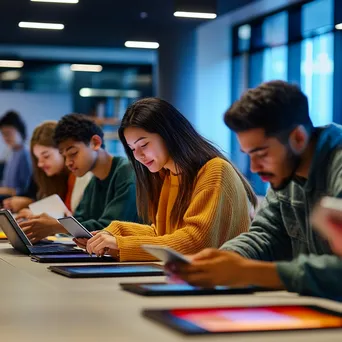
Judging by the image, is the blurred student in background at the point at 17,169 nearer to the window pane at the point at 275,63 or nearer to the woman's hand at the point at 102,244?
the window pane at the point at 275,63

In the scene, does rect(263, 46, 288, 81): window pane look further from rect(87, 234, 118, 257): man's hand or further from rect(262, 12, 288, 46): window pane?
rect(87, 234, 118, 257): man's hand

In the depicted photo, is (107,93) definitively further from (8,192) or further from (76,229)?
(76,229)

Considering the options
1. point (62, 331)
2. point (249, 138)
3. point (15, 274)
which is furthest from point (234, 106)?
point (15, 274)

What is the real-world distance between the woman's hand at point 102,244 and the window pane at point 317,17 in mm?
6753

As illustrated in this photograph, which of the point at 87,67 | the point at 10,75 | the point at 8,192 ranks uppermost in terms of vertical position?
the point at 87,67

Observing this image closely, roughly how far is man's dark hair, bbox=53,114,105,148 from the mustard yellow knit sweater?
1.10 metres

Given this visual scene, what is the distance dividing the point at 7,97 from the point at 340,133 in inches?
469

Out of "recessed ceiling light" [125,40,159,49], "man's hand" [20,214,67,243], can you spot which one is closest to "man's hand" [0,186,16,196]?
"man's hand" [20,214,67,243]

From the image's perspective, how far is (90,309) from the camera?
2145 millimetres

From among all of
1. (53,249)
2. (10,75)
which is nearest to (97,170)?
(53,249)

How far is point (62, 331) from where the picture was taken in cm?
184

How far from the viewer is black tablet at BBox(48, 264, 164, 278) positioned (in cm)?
279

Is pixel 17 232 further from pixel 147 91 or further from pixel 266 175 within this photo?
pixel 147 91

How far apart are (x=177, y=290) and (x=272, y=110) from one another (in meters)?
Result: 0.59
